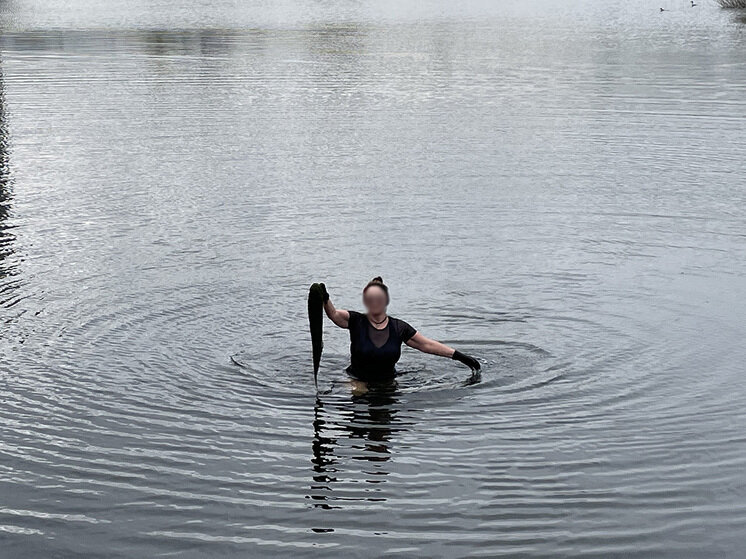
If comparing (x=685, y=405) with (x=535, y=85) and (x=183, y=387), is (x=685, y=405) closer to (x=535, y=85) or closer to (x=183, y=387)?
(x=183, y=387)

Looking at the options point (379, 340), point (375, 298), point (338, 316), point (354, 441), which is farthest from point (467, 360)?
point (354, 441)

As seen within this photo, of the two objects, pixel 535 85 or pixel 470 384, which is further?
pixel 535 85

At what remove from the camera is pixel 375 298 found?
36.3 feet

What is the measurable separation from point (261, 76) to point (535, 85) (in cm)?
913

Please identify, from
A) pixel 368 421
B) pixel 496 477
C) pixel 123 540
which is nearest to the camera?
pixel 123 540

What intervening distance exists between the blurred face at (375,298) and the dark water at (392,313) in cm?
93

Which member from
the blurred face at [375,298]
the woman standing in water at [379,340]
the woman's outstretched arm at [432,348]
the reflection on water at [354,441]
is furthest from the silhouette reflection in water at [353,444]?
the blurred face at [375,298]

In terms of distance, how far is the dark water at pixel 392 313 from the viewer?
887 cm

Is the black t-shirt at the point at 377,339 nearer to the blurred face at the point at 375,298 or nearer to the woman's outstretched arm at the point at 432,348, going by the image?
the woman's outstretched arm at the point at 432,348

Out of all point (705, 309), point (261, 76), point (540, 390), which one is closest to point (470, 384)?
point (540, 390)

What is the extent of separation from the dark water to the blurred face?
93 cm

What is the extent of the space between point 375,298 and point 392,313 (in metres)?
2.73

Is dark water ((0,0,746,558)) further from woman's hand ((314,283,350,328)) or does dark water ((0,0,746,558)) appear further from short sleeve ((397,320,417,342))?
woman's hand ((314,283,350,328))

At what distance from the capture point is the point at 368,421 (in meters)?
10.8
